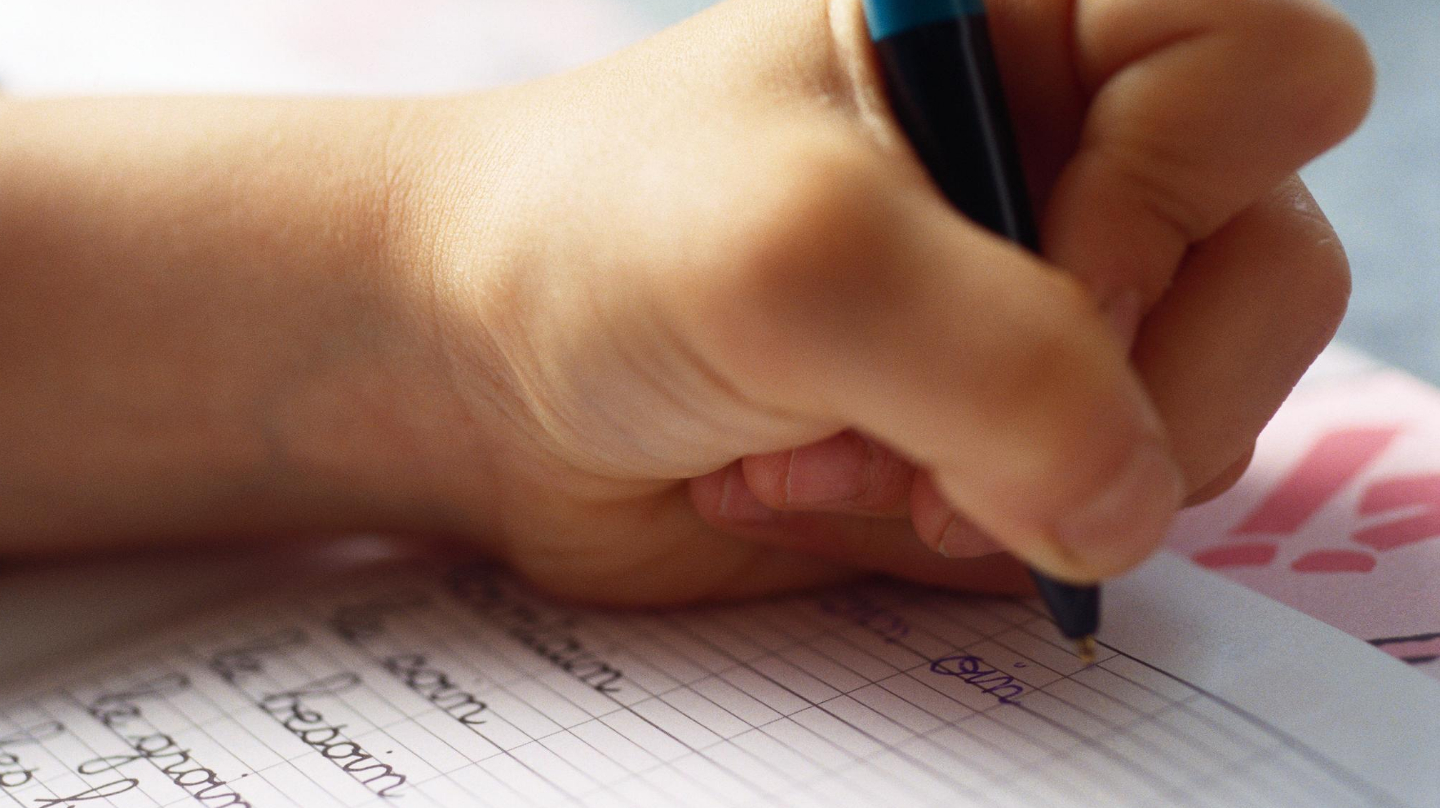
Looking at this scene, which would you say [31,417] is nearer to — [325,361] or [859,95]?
[325,361]

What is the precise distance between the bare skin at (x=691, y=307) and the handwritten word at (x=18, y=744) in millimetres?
152

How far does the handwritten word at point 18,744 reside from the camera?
48 centimetres

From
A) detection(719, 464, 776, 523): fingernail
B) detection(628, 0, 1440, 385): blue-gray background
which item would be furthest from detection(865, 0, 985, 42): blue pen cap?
detection(628, 0, 1440, 385): blue-gray background

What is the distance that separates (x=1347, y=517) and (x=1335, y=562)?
2.1 inches

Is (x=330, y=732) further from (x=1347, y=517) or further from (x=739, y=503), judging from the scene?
(x=1347, y=517)

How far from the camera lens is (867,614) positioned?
0.58 metres

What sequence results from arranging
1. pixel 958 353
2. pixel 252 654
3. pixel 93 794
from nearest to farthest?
pixel 958 353 → pixel 93 794 → pixel 252 654

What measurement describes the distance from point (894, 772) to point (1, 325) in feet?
1.52

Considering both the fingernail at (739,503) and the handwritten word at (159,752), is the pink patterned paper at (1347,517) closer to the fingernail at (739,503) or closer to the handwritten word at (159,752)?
the fingernail at (739,503)

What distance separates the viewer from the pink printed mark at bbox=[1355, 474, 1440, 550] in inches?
24.0

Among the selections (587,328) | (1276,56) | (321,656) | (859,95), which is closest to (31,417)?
(321,656)

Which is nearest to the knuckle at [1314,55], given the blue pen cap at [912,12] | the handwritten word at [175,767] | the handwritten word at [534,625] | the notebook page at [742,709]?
the blue pen cap at [912,12]

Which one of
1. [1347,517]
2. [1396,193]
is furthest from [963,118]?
[1396,193]

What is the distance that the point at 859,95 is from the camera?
449mm
